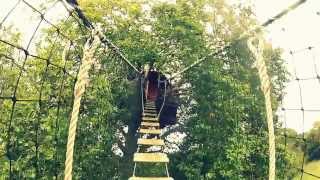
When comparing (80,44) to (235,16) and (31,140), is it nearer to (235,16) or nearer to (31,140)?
(31,140)

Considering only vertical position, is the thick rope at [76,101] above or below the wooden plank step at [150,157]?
above

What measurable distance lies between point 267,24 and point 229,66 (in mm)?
12402

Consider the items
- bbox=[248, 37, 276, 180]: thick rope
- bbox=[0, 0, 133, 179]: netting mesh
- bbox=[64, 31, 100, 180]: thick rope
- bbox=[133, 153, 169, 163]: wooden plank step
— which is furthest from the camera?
bbox=[0, 0, 133, 179]: netting mesh

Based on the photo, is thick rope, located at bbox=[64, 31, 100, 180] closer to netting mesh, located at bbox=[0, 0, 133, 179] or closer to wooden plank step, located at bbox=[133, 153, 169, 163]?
wooden plank step, located at bbox=[133, 153, 169, 163]

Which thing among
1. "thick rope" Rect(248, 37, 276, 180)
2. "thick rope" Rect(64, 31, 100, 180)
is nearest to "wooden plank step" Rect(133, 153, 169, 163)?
"thick rope" Rect(64, 31, 100, 180)

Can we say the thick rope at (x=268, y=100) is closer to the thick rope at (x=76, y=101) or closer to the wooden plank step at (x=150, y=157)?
the thick rope at (x=76, y=101)

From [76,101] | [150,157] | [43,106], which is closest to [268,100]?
[76,101]

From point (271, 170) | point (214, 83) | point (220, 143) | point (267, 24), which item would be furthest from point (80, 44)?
point (271, 170)

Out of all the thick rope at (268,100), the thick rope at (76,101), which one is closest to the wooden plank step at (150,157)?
the thick rope at (76,101)

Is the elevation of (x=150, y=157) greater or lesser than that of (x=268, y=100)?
lesser

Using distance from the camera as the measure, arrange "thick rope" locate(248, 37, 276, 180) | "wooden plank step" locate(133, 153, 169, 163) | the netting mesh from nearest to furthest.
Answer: "thick rope" locate(248, 37, 276, 180) → "wooden plank step" locate(133, 153, 169, 163) → the netting mesh

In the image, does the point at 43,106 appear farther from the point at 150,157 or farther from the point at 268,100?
the point at 268,100

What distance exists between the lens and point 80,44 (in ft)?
54.0

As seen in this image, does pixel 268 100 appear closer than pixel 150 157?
Yes
